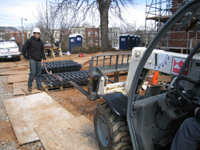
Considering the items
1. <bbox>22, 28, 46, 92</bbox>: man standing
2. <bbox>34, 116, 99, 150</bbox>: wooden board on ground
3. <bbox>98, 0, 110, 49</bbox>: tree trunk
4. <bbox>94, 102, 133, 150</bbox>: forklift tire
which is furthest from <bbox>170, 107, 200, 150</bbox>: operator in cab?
<bbox>98, 0, 110, 49</bbox>: tree trunk

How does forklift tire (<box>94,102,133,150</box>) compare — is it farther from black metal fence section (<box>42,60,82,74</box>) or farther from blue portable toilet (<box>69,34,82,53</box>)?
blue portable toilet (<box>69,34,82,53</box>)

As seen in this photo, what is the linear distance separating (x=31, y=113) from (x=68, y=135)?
1.62 meters

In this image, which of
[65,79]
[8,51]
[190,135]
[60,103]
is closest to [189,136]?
[190,135]

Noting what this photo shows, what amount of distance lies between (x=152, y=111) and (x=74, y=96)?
406 cm

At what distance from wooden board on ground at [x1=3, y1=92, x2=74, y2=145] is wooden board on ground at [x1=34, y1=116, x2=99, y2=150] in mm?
197

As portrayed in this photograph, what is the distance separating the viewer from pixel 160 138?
2174 millimetres

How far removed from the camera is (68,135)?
339cm

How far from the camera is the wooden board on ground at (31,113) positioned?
141 inches

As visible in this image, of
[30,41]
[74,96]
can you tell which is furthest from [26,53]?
[74,96]

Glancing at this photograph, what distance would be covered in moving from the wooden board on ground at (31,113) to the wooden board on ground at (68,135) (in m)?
0.20

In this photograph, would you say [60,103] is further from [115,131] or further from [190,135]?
[190,135]

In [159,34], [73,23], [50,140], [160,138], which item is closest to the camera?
[159,34]

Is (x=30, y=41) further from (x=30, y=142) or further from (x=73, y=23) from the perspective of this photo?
(x=73, y=23)

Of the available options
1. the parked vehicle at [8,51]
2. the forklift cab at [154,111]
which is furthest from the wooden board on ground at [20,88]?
the parked vehicle at [8,51]
